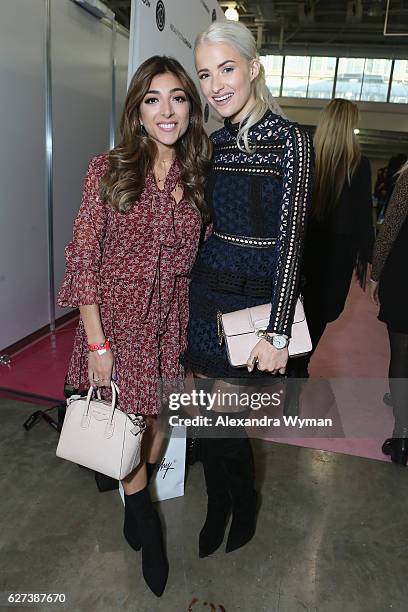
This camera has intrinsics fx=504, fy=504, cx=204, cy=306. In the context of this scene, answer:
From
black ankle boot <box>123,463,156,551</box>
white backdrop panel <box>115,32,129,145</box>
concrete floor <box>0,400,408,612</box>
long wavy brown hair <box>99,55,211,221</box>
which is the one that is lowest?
concrete floor <box>0,400,408,612</box>

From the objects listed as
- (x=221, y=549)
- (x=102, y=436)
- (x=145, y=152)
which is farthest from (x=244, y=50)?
(x=221, y=549)

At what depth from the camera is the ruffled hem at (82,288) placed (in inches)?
60.4

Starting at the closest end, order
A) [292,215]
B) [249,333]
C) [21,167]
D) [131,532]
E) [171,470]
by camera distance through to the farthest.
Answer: [292,215] < [249,333] < [131,532] < [171,470] < [21,167]

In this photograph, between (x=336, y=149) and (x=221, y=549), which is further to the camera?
(x=336, y=149)

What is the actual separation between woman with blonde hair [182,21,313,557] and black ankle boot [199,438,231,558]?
0.22 metres

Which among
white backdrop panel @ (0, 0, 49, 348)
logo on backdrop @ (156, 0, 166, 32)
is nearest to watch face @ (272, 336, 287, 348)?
logo on backdrop @ (156, 0, 166, 32)

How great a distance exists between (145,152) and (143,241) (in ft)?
0.93

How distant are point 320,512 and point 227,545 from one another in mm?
477

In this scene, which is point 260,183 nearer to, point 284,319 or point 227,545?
point 284,319

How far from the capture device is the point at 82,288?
1534mm

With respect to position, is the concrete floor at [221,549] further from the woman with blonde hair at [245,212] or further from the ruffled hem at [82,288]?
the ruffled hem at [82,288]

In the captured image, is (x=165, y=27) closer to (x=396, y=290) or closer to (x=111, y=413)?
(x=396, y=290)

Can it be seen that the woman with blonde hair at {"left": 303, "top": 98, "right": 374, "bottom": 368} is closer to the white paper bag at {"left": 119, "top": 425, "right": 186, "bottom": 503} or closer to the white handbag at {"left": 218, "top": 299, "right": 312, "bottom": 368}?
the white paper bag at {"left": 119, "top": 425, "right": 186, "bottom": 503}

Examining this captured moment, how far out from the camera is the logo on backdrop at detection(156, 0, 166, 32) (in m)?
2.30
